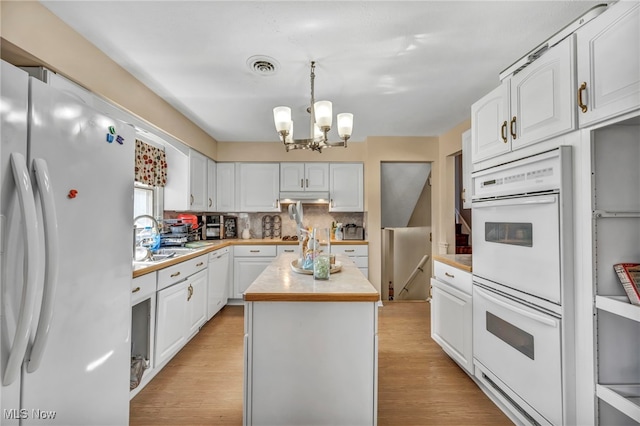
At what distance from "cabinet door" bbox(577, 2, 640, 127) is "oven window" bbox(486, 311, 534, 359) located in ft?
3.74

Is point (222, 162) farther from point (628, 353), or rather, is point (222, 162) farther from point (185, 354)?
point (628, 353)

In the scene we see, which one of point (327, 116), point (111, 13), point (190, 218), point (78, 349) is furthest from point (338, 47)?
point (190, 218)

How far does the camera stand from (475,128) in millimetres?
2062

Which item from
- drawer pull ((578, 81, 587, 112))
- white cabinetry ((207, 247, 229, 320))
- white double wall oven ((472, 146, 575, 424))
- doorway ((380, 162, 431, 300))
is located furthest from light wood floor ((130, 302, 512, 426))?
doorway ((380, 162, 431, 300))

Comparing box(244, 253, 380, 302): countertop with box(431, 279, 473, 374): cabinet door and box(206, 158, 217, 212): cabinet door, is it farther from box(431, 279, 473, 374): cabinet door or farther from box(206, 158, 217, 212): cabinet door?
box(206, 158, 217, 212): cabinet door

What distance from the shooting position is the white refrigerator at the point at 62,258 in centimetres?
Result: 83

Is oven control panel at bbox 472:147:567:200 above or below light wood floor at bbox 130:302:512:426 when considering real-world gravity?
above

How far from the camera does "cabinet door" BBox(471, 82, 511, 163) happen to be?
1733mm

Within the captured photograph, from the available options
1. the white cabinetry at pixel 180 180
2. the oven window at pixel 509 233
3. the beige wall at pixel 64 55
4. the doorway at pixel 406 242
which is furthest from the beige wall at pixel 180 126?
the oven window at pixel 509 233

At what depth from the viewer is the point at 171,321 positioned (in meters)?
2.30

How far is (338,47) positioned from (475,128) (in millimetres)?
1169

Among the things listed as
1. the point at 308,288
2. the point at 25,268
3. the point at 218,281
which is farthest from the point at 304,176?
the point at 25,268

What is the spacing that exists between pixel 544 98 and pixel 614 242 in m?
0.77

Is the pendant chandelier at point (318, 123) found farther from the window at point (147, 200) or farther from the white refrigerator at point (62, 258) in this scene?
the window at point (147, 200)
